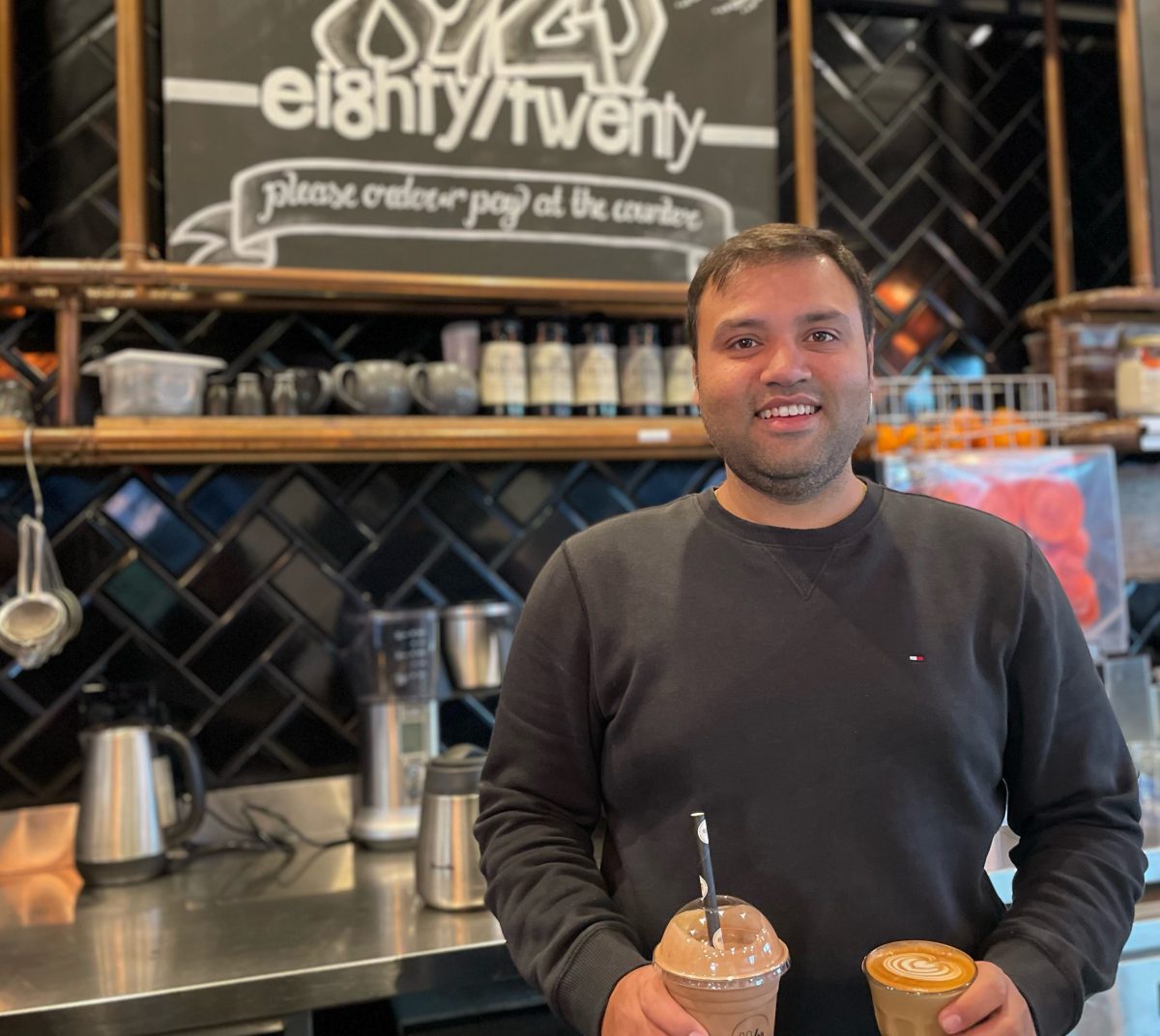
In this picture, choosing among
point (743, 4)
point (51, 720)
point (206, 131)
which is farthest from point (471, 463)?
point (743, 4)

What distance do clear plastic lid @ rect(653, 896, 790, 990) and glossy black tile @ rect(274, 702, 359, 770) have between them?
130 cm

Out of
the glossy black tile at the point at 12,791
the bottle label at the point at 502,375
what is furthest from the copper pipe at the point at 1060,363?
the glossy black tile at the point at 12,791

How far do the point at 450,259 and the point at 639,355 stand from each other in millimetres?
410

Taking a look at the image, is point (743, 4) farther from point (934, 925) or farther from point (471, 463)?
point (934, 925)

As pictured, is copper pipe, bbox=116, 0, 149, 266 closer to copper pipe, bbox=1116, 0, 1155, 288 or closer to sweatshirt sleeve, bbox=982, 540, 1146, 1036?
sweatshirt sleeve, bbox=982, 540, 1146, 1036

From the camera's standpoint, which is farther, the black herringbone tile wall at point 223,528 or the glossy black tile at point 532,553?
the glossy black tile at point 532,553

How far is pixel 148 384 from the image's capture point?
1756 mm

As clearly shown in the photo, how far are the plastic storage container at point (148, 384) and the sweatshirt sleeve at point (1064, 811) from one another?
1365mm

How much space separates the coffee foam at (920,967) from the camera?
830 mm

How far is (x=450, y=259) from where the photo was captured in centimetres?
198

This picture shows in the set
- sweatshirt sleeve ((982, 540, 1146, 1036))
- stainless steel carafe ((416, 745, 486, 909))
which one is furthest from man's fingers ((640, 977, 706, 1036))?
stainless steel carafe ((416, 745, 486, 909))

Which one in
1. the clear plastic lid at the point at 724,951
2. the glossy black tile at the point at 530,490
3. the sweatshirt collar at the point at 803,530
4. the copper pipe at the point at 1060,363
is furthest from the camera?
the copper pipe at the point at 1060,363

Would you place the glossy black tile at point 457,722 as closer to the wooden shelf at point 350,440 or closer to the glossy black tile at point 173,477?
the wooden shelf at point 350,440

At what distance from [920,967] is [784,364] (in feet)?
1.84
